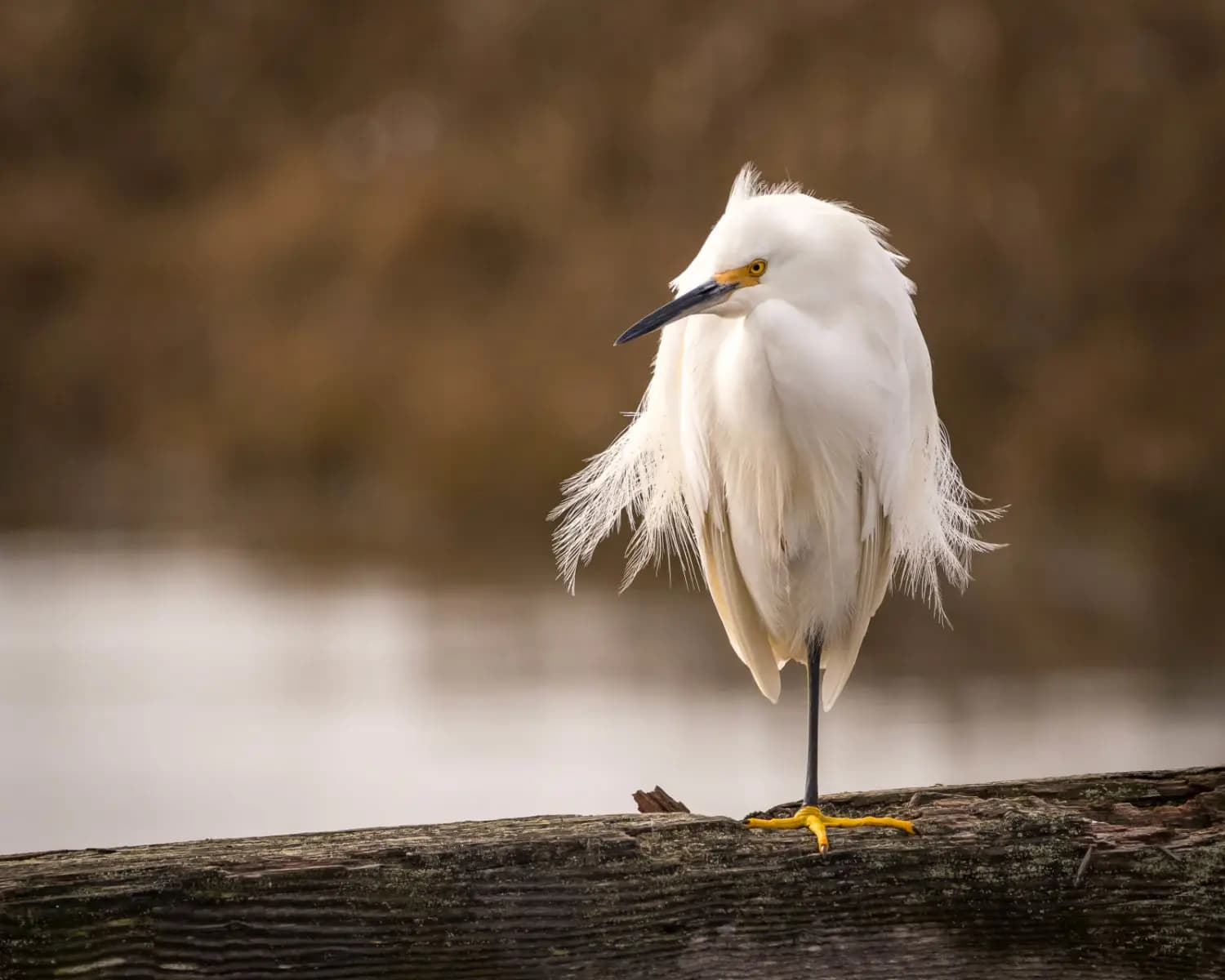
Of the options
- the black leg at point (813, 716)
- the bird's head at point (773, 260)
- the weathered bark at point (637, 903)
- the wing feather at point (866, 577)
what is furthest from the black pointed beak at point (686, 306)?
the weathered bark at point (637, 903)

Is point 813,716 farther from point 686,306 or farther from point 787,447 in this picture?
point 686,306

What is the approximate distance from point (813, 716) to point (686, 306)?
47 centimetres

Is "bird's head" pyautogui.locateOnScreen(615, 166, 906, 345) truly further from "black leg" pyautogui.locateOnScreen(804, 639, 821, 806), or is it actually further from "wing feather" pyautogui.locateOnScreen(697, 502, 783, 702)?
"black leg" pyautogui.locateOnScreen(804, 639, 821, 806)

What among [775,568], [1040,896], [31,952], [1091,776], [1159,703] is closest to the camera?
[31,952]

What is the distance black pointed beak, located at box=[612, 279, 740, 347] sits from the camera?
135cm

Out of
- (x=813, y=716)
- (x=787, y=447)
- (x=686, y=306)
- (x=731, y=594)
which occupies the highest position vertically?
(x=686, y=306)

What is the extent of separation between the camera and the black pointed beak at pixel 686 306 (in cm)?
135

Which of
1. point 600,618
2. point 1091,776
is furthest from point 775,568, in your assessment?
point 600,618

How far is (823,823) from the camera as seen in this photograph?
3.21 ft

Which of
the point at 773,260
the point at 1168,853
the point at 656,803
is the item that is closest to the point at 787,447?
the point at 773,260

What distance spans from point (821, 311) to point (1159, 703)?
10.6 ft

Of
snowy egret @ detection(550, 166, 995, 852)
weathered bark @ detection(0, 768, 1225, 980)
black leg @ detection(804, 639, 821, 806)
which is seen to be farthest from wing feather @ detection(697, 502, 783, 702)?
weathered bark @ detection(0, 768, 1225, 980)

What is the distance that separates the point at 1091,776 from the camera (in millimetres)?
1000

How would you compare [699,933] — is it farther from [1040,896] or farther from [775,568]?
[775,568]
